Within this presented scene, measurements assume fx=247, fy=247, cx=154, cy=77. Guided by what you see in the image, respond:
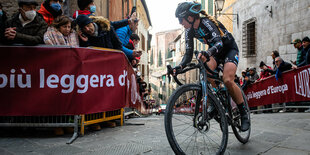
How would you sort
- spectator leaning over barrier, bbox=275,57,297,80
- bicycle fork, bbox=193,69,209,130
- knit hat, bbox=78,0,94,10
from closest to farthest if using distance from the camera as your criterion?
1. bicycle fork, bbox=193,69,209,130
2. knit hat, bbox=78,0,94,10
3. spectator leaning over barrier, bbox=275,57,297,80

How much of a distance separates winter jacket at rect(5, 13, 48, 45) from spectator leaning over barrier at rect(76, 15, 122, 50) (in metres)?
0.64

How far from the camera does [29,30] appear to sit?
4.15 m

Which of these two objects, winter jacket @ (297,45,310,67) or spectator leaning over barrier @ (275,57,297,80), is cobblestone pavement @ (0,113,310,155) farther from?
spectator leaning over barrier @ (275,57,297,80)

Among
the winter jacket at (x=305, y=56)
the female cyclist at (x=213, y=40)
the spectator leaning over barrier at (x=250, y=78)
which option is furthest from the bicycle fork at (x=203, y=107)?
the spectator leaning over barrier at (x=250, y=78)

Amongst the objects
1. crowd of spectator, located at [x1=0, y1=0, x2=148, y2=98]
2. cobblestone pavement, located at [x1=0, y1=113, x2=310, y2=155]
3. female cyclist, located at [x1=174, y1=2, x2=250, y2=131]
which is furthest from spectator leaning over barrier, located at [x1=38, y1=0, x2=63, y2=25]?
female cyclist, located at [x1=174, y1=2, x2=250, y2=131]

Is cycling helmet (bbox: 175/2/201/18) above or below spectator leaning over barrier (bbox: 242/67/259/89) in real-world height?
above

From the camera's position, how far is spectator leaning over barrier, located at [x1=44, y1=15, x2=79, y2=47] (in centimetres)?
416

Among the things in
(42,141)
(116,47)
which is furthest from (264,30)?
(42,141)

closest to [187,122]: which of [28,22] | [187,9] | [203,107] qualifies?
[203,107]

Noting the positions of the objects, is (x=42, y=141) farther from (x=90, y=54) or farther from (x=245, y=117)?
(x=245, y=117)

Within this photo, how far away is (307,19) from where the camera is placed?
10.9 metres

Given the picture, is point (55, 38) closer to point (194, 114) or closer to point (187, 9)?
point (187, 9)

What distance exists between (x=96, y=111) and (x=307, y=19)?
35.1 feet

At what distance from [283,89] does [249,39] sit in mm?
8807
